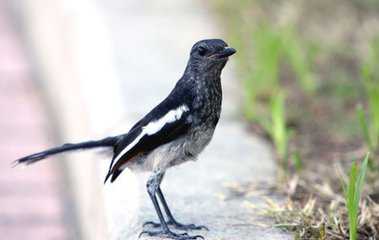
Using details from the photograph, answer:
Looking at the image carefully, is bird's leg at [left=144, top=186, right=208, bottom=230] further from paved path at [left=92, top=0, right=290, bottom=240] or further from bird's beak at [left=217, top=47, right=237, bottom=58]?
bird's beak at [left=217, top=47, right=237, bottom=58]

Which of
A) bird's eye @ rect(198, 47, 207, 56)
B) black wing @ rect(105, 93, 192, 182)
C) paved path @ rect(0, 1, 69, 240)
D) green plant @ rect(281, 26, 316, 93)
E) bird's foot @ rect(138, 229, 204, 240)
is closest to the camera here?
bird's foot @ rect(138, 229, 204, 240)

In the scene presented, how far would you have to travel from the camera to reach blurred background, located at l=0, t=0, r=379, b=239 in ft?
17.1

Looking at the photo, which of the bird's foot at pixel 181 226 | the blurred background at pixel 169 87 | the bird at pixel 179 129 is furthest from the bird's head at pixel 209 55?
the blurred background at pixel 169 87

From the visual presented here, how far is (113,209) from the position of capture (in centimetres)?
462

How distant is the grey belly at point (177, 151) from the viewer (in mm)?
4121

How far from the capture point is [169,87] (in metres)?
6.54

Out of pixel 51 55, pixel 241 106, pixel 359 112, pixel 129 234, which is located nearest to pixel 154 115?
pixel 129 234

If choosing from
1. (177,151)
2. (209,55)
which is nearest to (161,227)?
(177,151)

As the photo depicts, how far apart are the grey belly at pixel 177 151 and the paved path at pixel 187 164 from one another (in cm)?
30

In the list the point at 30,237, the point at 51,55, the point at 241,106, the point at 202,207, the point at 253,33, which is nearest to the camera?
the point at 202,207

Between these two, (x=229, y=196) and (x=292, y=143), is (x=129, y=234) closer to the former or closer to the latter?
(x=229, y=196)

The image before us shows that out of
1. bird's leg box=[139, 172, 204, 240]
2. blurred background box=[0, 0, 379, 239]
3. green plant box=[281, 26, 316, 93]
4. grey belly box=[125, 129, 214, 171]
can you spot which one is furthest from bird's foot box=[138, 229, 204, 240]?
green plant box=[281, 26, 316, 93]

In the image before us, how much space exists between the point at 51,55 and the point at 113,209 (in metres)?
Answer: 4.05

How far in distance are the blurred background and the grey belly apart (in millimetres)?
580
